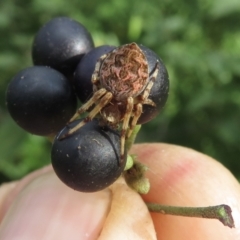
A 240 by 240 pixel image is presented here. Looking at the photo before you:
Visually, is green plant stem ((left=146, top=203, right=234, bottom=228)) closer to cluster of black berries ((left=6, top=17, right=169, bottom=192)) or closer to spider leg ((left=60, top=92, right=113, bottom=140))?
cluster of black berries ((left=6, top=17, right=169, bottom=192))

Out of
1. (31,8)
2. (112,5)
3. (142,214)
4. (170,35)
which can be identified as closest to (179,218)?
(142,214)

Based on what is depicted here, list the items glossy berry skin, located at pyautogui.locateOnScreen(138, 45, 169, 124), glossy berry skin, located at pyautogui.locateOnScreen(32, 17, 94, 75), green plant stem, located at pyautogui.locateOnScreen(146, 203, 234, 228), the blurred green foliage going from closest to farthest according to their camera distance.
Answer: green plant stem, located at pyautogui.locateOnScreen(146, 203, 234, 228), glossy berry skin, located at pyautogui.locateOnScreen(138, 45, 169, 124), glossy berry skin, located at pyautogui.locateOnScreen(32, 17, 94, 75), the blurred green foliage

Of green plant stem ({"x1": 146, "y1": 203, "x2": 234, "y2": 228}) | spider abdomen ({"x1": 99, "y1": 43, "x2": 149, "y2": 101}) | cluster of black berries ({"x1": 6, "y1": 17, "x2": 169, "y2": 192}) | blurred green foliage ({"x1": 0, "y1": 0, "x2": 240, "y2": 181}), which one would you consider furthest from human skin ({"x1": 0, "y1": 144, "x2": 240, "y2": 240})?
blurred green foliage ({"x1": 0, "y1": 0, "x2": 240, "y2": 181})

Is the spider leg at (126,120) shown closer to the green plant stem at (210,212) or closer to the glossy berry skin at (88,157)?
the glossy berry skin at (88,157)

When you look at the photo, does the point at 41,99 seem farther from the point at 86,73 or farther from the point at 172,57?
the point at 172,57

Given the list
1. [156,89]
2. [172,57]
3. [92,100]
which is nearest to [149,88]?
[156,89]

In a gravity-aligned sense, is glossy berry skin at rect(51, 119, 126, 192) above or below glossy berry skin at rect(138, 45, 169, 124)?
below

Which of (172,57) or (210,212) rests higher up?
(210,212)

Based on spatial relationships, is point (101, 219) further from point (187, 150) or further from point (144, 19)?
point (144, 19)
